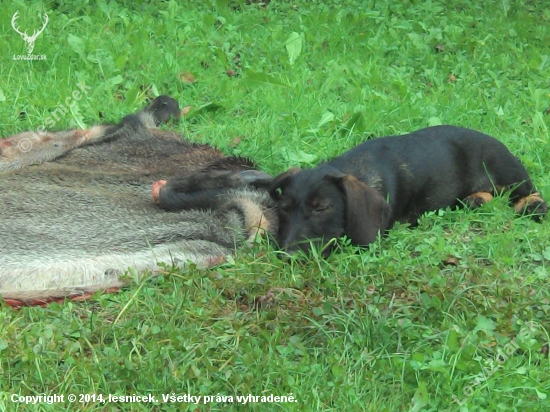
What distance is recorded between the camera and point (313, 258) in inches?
197

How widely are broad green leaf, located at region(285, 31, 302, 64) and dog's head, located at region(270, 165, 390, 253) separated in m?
3.13

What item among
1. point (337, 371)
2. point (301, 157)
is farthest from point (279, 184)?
point (337, 371)

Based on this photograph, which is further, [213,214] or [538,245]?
[213,214]


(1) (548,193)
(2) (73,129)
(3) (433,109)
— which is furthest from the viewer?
(3) (433,109)

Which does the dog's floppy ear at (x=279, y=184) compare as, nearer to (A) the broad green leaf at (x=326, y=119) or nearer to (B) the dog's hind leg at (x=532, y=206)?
(A) the broad green leaf at (x=326, y=119)

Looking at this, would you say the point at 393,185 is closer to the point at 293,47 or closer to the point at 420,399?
the point at 420,399

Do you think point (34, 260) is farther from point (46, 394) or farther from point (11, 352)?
point (46, 394)

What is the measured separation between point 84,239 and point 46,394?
1720 mm

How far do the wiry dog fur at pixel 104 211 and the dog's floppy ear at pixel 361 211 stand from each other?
24.2 inches

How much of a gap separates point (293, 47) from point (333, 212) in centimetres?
346

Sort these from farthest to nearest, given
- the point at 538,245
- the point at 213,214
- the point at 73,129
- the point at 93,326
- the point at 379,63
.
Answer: the point at 379,63 → the point at 73,129 → the point at 213,214 → the point at 538,245 → the point at 93,326

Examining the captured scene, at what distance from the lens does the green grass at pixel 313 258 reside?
3859mm

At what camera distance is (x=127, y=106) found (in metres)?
7.25

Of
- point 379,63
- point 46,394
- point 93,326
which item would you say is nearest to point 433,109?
point 379,63
